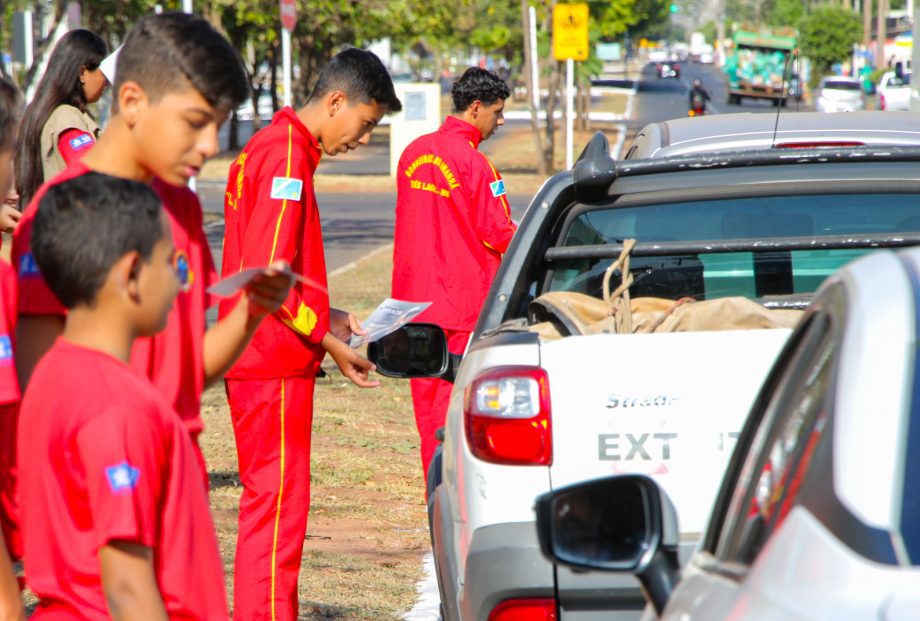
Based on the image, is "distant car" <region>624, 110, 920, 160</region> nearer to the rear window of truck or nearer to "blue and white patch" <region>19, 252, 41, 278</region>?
the rear window of truck

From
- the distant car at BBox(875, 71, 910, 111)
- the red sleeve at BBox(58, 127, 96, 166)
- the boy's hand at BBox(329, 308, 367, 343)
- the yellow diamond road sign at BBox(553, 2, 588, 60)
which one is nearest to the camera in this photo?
the boy's hand at BBox(329, 308, 367, 343)

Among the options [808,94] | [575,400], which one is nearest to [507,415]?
[575,400]

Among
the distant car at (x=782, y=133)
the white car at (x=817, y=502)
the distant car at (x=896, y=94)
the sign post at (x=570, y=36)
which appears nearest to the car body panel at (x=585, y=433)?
the white car at (x=817, y=502)

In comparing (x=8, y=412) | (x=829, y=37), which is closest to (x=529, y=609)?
(x=8, y=412)

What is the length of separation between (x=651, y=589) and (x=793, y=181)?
2.06 m

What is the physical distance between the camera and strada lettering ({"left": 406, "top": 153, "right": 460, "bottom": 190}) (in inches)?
248

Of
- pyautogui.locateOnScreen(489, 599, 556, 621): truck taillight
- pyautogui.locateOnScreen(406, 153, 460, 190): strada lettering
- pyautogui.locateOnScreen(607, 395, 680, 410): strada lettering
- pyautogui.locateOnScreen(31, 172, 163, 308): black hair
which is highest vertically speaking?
pyautogui.locateOnScreen(31, 172, 163, 308): black hair

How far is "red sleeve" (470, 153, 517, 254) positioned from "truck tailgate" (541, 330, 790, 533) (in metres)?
3.04

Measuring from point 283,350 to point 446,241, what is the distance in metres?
1.92

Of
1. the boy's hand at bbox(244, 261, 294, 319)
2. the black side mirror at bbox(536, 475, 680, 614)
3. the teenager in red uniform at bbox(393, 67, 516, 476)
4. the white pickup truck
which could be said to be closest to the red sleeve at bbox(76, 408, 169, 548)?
the boy's hand at bbox(244, 261, 294, 319)

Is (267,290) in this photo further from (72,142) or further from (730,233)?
(72,142)

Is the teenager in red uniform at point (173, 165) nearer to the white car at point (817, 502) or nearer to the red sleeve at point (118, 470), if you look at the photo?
the red sleeve at point (118, 470)

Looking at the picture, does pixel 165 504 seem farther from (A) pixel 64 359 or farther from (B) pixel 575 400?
(B) pixel 575 400

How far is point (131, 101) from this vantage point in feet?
8.89
